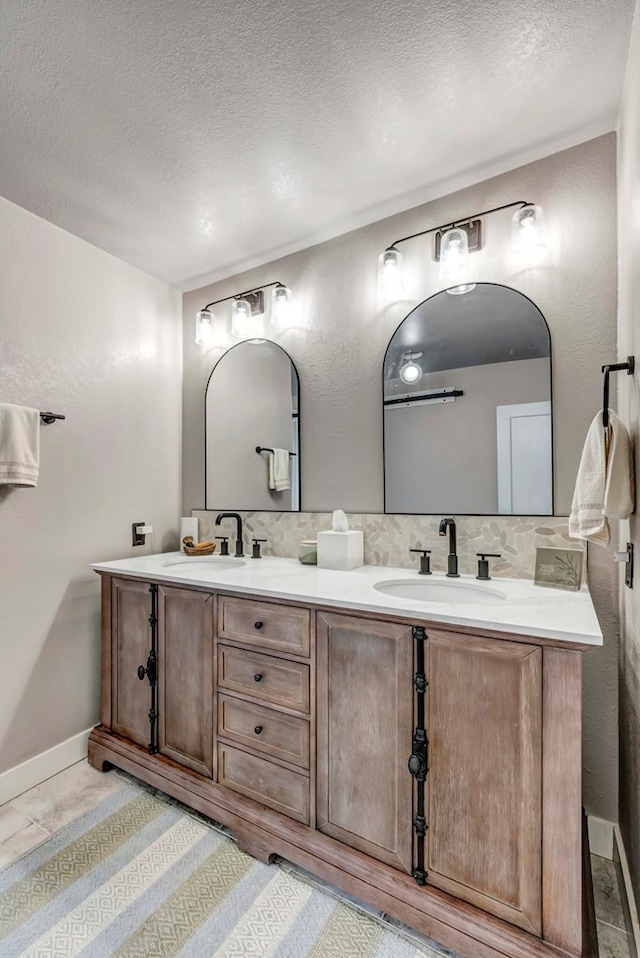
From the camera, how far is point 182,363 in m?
2.64

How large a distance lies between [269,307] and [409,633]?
1.75m

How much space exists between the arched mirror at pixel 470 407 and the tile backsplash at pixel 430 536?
0.16 feet

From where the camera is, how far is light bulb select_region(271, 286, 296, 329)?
2178mm

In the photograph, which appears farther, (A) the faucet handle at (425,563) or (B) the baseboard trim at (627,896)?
(A) the faucet handle at (425,563)

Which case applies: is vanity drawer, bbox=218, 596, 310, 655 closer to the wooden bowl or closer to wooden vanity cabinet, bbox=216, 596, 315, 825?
wooden vanity cabinet, bbox=216, 596, 315, 825

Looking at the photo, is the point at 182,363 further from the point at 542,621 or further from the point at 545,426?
the point at 542,621

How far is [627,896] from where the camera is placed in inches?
49.1

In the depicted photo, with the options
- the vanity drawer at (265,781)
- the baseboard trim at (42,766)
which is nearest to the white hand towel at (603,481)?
the vanity drawer at (265,781)

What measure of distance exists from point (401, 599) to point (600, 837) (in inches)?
42.0

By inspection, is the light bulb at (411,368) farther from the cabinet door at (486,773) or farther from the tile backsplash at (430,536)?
the cabinet door at (486,773)

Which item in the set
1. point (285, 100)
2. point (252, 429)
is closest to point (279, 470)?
point (252, 429)

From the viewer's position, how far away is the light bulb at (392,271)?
1.86m

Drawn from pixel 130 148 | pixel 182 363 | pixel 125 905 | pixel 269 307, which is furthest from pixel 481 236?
pixel 125 905

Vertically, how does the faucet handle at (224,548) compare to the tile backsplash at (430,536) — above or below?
below
